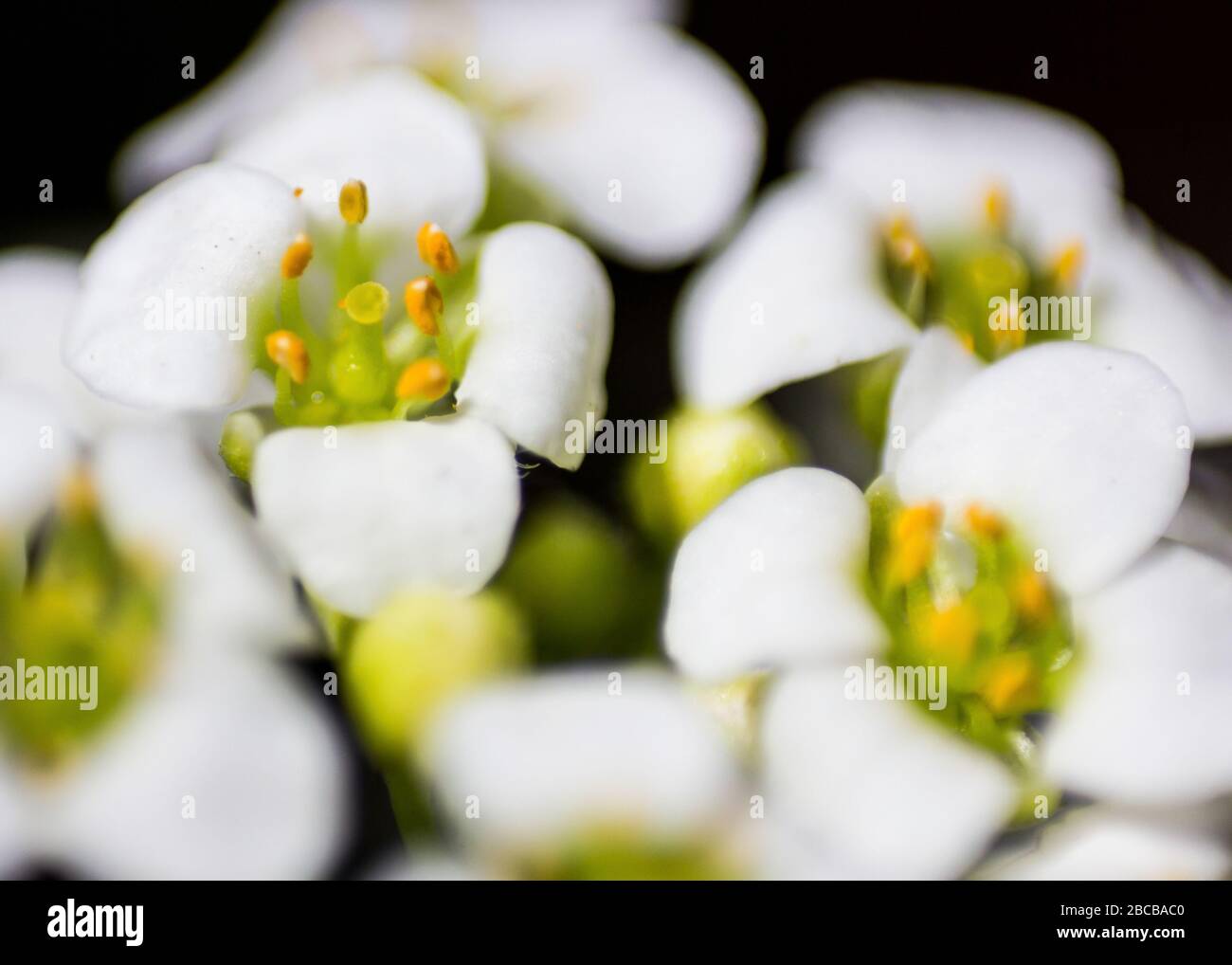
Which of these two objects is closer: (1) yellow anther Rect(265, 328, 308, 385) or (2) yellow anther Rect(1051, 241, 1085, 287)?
(1) yellow anther Rect(265, 328, 308, 385)

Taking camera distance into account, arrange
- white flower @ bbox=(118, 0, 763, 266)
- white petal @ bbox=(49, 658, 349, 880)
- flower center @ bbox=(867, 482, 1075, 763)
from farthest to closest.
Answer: white flower @ bbox=(118, 0, 763, 266)
flower center @ bbox=(867, 482, 1075, 763)
white petal @ bbox=(49, 658, 349, 880)

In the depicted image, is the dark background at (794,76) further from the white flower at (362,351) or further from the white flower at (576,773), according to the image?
the white flower at (576,773)

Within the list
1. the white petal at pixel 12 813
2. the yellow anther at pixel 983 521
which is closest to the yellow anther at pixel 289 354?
the white petal at pixel 12 813

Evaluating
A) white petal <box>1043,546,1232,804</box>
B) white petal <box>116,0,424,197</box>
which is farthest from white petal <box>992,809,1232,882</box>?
white petal <box>116,0,424,197</box>

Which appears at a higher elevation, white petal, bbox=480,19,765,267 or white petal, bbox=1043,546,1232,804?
white petal, bbox=480,19,765,267

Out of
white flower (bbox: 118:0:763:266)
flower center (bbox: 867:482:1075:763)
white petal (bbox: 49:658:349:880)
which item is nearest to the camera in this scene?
white petal (bbox: 49:658:349:880)

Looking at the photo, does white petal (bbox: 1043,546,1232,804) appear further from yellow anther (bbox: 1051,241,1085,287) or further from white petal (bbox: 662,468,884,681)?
yellow anther (bbox: 1051,241,1085,287)

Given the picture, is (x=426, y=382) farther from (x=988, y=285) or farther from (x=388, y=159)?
(x=988, y=285)

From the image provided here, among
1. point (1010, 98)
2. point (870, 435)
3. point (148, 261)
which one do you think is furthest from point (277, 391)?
point (1010, 98)
